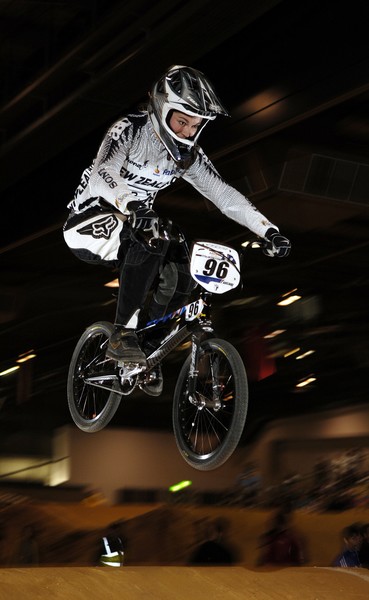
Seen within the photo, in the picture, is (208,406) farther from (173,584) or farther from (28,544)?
(28,544)

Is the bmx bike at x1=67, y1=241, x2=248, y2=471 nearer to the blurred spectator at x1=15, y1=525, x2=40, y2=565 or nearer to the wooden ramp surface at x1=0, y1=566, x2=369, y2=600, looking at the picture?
the wooden ramp surface at x1=0, y1=566, x2=369, y2=600

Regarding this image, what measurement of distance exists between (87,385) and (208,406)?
149cm

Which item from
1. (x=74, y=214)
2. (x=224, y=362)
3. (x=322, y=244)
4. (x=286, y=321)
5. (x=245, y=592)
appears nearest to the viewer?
(x=245, y=592)

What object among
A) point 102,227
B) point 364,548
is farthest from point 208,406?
point 364,548

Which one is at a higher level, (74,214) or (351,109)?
(351,109)

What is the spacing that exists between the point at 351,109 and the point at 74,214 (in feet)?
8.57

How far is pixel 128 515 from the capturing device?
33.2ft

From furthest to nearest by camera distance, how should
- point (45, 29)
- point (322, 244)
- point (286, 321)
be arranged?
point (45, 29) → point (286, 321) → point (322, 244)

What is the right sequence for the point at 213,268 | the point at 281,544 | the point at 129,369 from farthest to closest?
the point at 281,544
the point at 129,369
the point at 213,268

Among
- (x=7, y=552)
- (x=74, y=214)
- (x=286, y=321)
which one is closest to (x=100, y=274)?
(x=286, y=321)

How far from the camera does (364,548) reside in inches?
310

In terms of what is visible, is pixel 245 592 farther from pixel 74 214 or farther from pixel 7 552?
pixel 7 552

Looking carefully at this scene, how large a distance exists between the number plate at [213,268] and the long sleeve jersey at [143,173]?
452 millimetres

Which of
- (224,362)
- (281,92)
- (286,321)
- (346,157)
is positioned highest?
(281,92)
